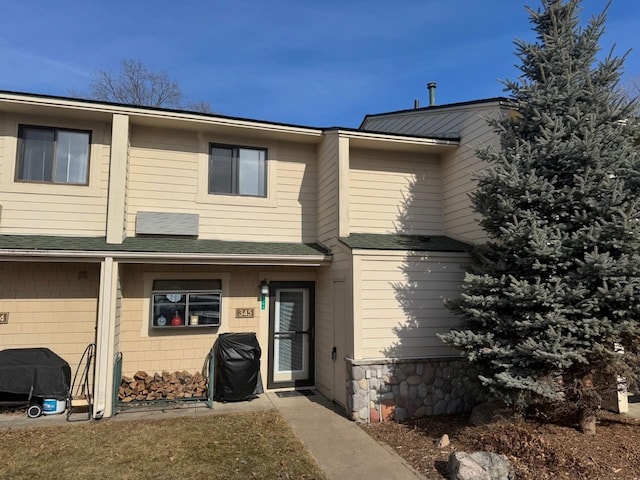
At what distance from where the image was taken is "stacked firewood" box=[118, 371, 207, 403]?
6727 millimetres

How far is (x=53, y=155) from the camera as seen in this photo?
690cm

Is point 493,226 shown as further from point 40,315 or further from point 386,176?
point 40,315

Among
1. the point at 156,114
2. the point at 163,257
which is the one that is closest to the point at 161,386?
the point at 163,257

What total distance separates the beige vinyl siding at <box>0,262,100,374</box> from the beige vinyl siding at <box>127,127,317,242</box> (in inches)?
53.8

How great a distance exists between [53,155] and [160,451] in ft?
17.7

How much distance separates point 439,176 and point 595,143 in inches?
146

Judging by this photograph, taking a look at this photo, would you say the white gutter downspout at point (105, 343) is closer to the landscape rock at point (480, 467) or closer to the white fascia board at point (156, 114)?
the white fascia board at point (156, 114)

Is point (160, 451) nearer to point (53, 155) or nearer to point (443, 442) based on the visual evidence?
point (443, 442)

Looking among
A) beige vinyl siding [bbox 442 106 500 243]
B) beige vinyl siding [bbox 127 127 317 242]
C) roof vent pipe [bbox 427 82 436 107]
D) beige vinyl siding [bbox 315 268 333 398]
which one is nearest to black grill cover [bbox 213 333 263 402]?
beige vinyl siding [bbox 315 268 333 398]

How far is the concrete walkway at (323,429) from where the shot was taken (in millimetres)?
4395

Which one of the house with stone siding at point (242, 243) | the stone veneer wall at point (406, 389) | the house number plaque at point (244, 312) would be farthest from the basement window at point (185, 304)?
the stone veneer wall at point (406, 389)

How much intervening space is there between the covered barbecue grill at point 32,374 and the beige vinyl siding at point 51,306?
49cm

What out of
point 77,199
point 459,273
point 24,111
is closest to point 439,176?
point 459,273

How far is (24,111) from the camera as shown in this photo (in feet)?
21.9
